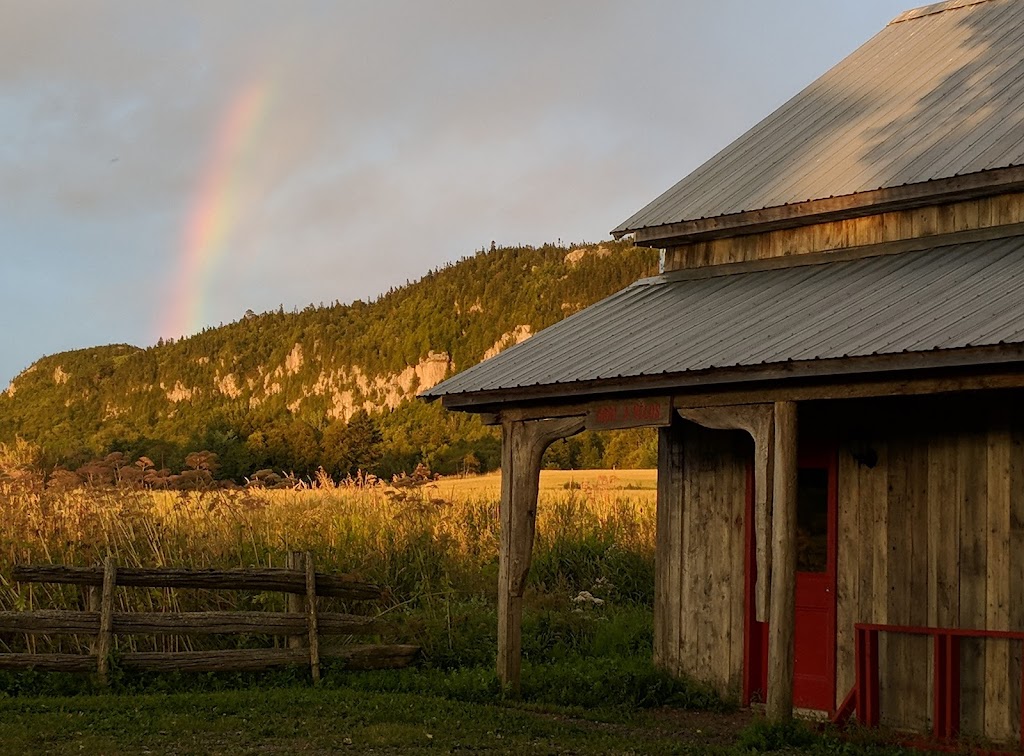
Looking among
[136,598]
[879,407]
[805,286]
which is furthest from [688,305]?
[136,598]

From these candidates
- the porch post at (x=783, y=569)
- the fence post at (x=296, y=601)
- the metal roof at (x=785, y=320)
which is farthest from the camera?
the fence post at (x=296, y=601)

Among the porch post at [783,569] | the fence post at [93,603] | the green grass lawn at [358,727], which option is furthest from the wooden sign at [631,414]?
the fence post at [93,603]

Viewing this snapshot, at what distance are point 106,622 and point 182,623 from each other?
2.56ft

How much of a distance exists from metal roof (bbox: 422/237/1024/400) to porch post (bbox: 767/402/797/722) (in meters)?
0.70

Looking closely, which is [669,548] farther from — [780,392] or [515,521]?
[780,392]

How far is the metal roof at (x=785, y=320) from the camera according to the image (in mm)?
9953

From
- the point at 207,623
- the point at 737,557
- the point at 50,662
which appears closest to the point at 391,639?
the point at 207,623

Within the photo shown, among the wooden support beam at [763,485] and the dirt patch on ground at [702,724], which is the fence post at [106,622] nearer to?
the dirt patch on ground at [702,724]

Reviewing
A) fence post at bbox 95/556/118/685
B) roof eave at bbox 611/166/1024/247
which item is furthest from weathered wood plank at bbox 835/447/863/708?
fence post at bbox 95/556/118/685

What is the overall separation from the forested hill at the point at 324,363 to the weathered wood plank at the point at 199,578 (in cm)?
4911

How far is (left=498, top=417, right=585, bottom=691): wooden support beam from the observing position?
12656 mm

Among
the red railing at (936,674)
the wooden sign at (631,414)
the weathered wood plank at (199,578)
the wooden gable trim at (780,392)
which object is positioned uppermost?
the wooden gable trim at (780,392)

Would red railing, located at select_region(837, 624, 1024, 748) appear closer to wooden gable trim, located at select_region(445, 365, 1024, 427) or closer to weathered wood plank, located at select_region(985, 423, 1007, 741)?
weathered wood plank, located at select_region(985, 423, 1007, 741)

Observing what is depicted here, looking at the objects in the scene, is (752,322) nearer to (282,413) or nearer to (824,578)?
(824,578)
